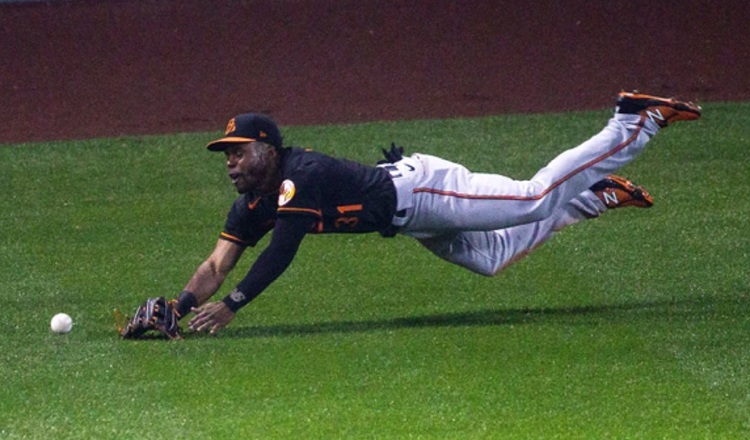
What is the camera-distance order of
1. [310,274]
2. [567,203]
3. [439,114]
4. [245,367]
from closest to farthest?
1. [245,367]
2. [567,203]
3. [310,274]
4. [439,114]

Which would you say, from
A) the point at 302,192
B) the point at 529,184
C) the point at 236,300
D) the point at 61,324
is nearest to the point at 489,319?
the point at 529,184

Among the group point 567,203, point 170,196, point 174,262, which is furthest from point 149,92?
point 567,203

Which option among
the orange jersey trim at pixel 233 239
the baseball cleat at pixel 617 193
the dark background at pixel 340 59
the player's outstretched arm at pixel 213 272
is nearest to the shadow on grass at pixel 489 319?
the player's outstretched arm at pixel 213 272

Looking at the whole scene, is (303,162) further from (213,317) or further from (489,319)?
(489,319)

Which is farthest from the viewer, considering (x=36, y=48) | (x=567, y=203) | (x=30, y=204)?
(x=36, y=48)

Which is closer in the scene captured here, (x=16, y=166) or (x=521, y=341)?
(x=521, y=341)

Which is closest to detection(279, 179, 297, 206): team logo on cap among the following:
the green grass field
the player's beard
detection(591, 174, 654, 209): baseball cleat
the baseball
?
the player's beard

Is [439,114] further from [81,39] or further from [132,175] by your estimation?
[81,39]

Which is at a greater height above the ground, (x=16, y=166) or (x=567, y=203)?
(x=567, y=203)

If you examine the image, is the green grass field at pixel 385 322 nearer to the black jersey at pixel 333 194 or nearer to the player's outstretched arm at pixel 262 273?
the player's outstretched arm at pixel 262 273
